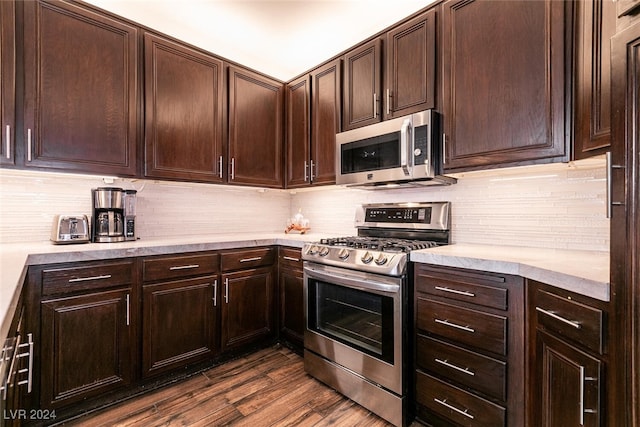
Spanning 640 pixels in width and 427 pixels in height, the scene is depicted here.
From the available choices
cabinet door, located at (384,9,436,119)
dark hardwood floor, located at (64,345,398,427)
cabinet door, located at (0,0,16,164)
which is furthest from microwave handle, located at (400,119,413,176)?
cabinet door, located at (0,0,16,164)

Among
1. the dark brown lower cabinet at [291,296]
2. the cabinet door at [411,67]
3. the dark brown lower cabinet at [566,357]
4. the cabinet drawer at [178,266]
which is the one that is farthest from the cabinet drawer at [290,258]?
the dark brown lower cabinet at [566,357]

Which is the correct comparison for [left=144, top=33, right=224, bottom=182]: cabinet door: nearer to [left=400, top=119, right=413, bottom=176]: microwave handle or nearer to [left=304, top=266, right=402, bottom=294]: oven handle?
[left=304, top=266, right=402, bottom=294]: oven handle

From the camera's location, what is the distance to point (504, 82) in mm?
1637

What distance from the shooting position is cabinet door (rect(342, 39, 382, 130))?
2205 millimetres

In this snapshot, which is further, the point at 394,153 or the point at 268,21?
the point at 268,21

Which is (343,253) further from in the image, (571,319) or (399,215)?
(571,319)

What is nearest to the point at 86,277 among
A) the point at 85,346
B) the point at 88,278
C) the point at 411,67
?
the point at 88,278

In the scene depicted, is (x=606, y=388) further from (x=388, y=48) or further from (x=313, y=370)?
(x=388, y=48)

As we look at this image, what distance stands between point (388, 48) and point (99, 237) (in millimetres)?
2370

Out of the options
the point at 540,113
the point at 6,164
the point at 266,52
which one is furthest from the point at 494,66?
the point at 6,164

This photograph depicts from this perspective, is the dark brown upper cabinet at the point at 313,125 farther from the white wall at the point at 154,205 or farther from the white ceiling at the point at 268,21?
the white wall at the point at 154,205

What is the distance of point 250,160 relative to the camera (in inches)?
109

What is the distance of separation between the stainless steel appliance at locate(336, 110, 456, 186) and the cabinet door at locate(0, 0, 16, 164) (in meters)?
2.00

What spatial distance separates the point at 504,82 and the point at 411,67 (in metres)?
0.61
